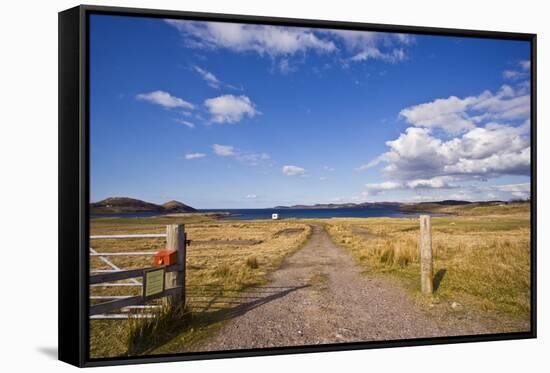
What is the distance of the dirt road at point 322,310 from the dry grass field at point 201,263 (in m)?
0.18

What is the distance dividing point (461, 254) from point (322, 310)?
6.70 feet

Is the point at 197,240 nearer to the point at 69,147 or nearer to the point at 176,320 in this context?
the point at 176,320

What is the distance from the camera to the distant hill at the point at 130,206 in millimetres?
4438

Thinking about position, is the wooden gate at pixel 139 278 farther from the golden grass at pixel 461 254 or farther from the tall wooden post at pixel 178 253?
the golden grass at pixel 461 254

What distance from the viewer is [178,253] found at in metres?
4.97

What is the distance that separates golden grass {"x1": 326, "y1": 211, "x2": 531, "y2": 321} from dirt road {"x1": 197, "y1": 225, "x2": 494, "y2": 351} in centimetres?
24

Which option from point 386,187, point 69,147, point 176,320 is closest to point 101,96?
point 69,147

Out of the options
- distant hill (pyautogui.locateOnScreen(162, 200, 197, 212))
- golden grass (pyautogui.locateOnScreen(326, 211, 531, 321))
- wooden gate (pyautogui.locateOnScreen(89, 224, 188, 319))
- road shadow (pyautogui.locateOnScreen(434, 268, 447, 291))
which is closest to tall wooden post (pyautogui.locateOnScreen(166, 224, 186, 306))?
wooden gate (pyautogui.locateOnScreen(89, 224, 188, 319))

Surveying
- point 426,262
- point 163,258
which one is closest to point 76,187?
point 163,258

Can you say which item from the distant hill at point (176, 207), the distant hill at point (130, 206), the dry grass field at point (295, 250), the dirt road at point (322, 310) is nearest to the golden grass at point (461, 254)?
the dry grass field at point (295, 250)

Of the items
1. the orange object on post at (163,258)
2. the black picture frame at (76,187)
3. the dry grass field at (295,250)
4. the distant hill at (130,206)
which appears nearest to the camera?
the black picture frame at (76,187)

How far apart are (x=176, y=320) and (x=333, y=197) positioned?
6.77ft

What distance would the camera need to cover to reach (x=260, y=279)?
5457 millimetres

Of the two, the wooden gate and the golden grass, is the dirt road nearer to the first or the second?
the golden grass
